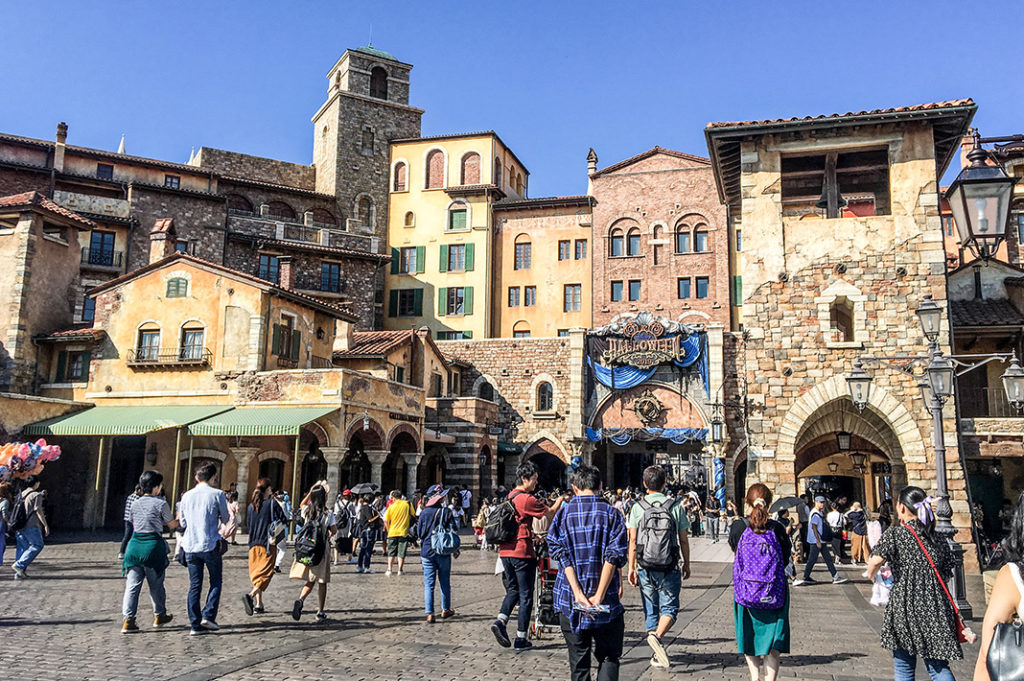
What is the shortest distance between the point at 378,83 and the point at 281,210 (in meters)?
9.93

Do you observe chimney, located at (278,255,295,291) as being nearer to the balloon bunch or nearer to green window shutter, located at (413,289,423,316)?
green window shutter, located at (413,289,423,316)

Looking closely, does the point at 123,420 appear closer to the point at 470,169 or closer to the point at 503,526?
the point at 503,526

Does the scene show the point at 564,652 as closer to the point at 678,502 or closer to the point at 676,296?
the point at 678,502

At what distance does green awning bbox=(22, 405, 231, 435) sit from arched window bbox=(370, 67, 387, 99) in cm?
2745

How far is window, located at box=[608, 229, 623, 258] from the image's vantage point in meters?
40.7

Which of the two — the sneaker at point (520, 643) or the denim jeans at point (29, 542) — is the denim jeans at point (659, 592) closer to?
the sneaker at point (520, 643)

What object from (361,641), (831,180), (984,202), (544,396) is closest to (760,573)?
(984,202)

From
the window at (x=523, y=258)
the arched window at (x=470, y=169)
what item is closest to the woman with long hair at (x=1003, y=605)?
the window at (x=523, y=258)

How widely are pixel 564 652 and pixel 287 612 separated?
3875 mm

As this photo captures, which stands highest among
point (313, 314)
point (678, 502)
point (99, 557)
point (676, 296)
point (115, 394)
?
point (676, 296)

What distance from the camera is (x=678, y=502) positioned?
8.34 m

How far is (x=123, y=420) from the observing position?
2391cm

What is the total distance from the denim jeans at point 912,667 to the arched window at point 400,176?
4240 centimetres

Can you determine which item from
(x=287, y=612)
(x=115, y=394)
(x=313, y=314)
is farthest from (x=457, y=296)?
(x=287, y=612)
